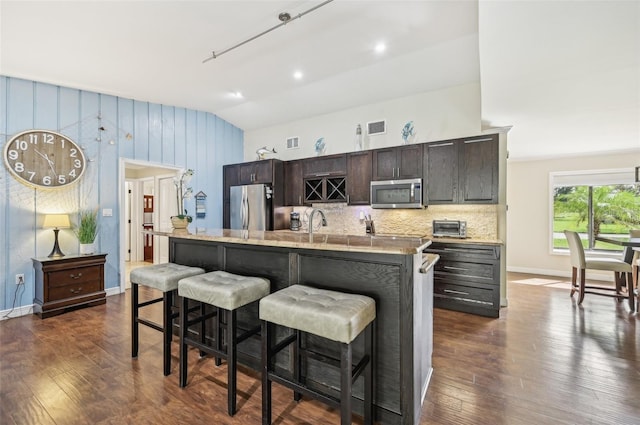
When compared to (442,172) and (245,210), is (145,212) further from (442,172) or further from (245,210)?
(442,172)

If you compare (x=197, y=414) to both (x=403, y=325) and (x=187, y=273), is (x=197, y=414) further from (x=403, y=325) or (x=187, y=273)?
(x=403, y=325)

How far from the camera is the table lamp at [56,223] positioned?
369 centimetres

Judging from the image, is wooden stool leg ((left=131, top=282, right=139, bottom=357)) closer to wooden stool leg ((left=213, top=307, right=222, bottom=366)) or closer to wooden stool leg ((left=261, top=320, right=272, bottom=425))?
wooden stool leg ((left=213, top=307, right=222, bottom=366))

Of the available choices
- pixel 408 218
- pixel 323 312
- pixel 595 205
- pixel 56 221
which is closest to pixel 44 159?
pixel 56 221

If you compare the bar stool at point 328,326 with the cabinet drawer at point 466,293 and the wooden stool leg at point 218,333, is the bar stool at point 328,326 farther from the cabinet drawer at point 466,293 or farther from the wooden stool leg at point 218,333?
the cabinet drawer at point 466,293

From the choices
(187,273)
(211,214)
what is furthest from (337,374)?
(211,214)

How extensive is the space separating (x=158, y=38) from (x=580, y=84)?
4.33 m

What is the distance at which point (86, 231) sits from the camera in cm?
406

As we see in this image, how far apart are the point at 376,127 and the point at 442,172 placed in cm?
139

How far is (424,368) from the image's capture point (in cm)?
202

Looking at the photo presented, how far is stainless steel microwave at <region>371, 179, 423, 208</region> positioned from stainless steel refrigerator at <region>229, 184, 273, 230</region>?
2003 mm

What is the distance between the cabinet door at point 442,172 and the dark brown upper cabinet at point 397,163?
0.46 ft

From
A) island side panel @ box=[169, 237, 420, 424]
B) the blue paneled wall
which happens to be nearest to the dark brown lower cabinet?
island side panel @ box=[169, 237, 420, 424]

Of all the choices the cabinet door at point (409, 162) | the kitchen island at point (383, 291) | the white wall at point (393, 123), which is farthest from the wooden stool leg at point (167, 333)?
the white wall at point (393, 123)
